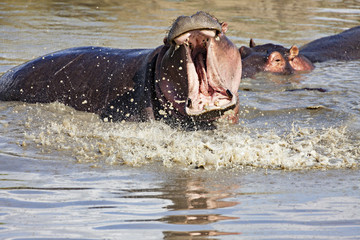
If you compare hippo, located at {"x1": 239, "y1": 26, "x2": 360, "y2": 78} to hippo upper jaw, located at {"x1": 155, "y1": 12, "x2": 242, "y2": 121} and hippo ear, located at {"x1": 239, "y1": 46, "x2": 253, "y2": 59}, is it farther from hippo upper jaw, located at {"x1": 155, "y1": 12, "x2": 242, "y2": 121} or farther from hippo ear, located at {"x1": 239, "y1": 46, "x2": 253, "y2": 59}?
hippo upper jaw, located at {"x1": 155, "y1": 12, "x2": 242, "y2": 121}

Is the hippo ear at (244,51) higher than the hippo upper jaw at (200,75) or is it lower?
lower

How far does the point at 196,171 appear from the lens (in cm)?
392

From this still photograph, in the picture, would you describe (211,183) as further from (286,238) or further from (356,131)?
(356,131)

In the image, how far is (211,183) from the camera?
3611 millimetres

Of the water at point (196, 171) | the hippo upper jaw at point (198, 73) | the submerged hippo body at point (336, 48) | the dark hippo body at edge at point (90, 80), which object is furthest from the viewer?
the submerged hippo body at point (336, 48)

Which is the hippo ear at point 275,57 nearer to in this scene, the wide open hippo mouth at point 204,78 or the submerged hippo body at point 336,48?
the submerged hippo body at point 336,48

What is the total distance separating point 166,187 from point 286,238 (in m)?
0.99

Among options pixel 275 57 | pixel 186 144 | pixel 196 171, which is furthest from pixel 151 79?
pixel 275 57

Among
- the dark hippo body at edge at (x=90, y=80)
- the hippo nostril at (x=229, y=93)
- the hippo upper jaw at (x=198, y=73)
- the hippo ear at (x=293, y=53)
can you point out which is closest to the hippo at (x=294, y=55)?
the hippo ear at (x=293, y=53)

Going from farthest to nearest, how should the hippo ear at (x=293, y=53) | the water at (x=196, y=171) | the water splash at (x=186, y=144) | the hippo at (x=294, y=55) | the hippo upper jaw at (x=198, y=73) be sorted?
the hippo ear at (x=293, y=53)
the hippo at (x=294, y=55)
the hippo upper jaw at (x=198, y=73)
the water splash at (x=186, y=144)
the water at (x=196, y=171)

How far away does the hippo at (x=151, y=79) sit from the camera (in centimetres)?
441

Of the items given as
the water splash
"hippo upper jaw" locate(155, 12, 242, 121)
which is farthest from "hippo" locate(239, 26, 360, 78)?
"hippo upper jaw" locate(155, 12, 242, 121)

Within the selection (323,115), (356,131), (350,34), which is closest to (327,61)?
(350,34)

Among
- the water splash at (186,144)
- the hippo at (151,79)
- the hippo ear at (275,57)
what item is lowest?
the water splash at (186,144)
